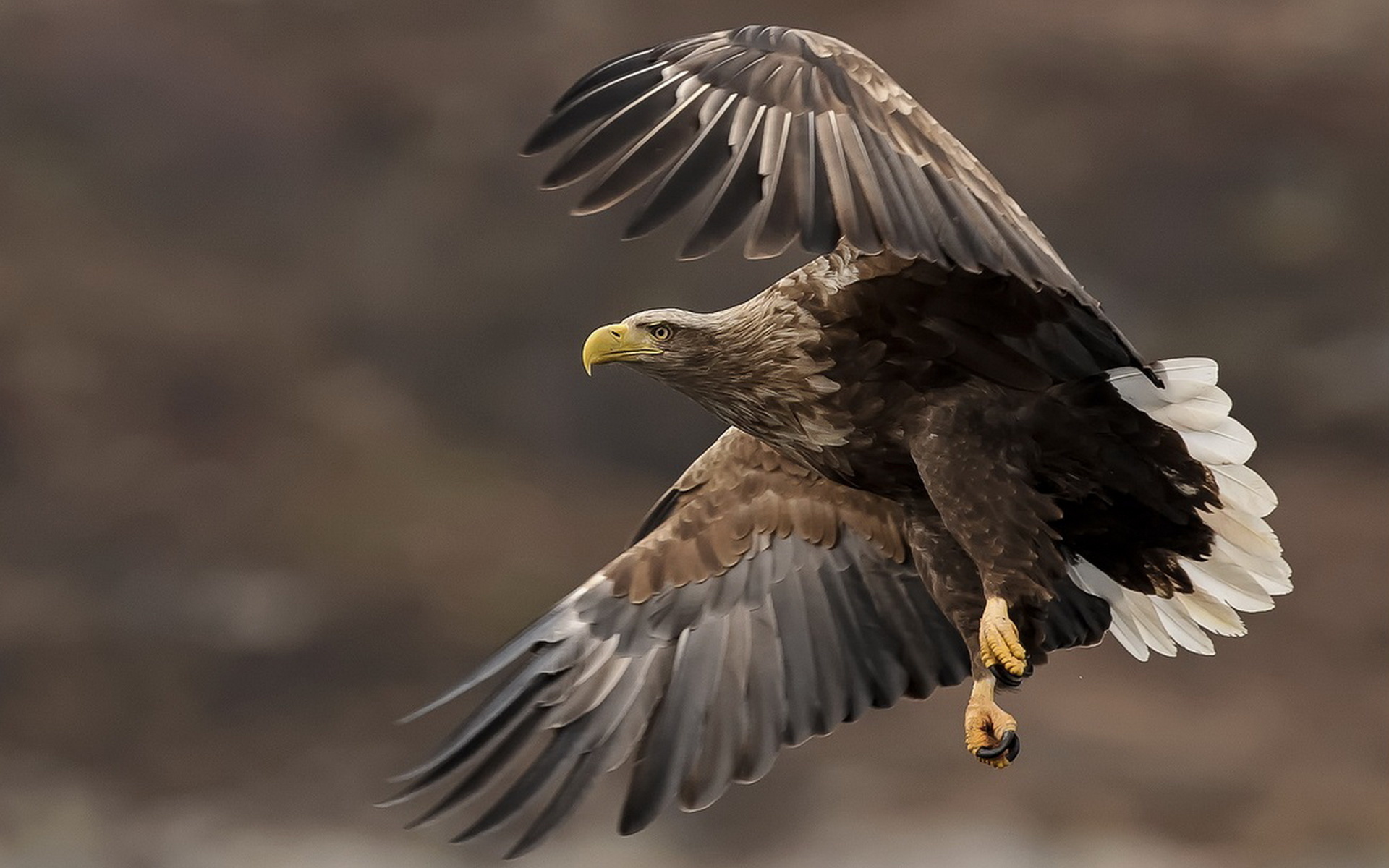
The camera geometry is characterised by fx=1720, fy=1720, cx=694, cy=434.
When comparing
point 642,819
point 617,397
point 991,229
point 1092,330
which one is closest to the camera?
point 991,229

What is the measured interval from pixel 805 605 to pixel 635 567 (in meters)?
0.36

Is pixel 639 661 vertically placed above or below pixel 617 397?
below

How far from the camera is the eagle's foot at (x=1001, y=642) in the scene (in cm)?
279

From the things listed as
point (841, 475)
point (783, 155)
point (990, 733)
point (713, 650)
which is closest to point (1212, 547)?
point (990, 733)

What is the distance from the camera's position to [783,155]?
7.47ft

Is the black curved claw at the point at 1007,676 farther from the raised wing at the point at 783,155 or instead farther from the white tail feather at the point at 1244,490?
the raised wing at the point at 783,155

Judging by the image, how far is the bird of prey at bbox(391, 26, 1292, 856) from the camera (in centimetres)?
231

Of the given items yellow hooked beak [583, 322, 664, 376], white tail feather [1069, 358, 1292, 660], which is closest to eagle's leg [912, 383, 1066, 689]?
white tail feather [1069, 358, 1292, 660]

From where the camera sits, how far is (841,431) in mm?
2898

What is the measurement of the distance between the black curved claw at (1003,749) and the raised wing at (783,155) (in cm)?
83

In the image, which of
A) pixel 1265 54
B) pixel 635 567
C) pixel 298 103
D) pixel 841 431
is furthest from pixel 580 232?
pixel 841 431

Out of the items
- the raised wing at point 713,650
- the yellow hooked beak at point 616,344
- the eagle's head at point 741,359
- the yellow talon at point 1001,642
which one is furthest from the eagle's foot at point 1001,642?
the yellow hooked beak at point 616,344

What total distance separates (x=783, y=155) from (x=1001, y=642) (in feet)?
3.13

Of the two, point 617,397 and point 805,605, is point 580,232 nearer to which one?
point 617,397
